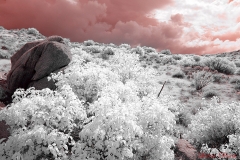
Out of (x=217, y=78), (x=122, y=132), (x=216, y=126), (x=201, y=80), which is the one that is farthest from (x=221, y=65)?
(x=122, y=132)

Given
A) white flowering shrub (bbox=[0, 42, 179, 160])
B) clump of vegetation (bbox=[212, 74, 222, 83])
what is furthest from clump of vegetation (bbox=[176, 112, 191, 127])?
clump of vegetation (bbox=[212, 74, 222, 83])

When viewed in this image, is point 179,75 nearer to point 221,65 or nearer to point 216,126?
point 221,65

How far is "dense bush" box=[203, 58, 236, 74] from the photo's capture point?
2922 cm

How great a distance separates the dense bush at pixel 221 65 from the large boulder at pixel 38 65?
23.2 meters

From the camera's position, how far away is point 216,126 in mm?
11523

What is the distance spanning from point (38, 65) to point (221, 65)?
85.1 feet

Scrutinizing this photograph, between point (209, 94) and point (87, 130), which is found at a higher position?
point (87, 130)

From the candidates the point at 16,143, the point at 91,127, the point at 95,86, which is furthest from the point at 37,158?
the point at 95,86

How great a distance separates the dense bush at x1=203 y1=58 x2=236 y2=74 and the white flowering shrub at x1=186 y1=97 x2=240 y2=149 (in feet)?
65.1

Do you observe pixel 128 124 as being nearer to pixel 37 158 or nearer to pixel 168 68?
pixel 37 158

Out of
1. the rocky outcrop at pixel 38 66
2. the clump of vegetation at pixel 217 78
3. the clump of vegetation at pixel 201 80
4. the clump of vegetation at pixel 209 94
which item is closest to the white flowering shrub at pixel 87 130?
the rocky outcrop at pixel 38 66

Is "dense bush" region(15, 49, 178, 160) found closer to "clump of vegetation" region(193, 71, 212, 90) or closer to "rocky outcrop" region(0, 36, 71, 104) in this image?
"rocky outcrop" region(0, 36, 71, 104)

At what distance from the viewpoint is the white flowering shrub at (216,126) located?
11.1m

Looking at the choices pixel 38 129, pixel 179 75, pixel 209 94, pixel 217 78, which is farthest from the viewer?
pixel 179 75
